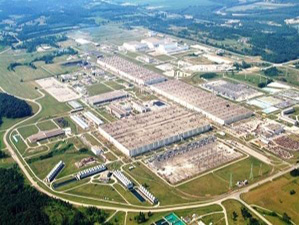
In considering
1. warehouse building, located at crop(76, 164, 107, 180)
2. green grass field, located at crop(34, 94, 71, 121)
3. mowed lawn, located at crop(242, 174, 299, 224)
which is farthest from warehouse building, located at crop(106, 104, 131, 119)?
mowed lawn, located at crop(242, 174, 299, 224)

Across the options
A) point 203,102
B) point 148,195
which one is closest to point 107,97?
point 203,102

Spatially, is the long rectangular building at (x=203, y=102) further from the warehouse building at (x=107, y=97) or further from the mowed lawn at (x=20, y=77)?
the mowed lawn at (x=20, y=77)

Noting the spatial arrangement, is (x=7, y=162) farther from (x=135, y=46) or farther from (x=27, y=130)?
(x=135, y=46)

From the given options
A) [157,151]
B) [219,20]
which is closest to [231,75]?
[157,151]

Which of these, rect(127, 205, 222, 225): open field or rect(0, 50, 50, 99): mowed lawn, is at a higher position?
rect(127, 205, 222, 225): open field

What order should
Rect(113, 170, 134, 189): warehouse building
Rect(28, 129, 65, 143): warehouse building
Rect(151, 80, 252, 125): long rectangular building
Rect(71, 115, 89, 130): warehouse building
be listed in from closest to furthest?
Rect(113, 170, 134, 189): warehouse building < Rect(28, 129, 65, 143): warehouse building < Rect(71, 115, 89, 130): warehouse building < Rect(151, 80, 252, 125): long rectangular building

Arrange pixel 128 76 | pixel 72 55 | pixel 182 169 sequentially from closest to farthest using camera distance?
pixel 182 169
pixel 128 76
pixel 72 55

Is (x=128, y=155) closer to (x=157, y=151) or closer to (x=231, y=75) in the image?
(x=157, y=151)

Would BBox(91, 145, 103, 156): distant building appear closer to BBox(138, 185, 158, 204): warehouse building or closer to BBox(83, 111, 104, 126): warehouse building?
BBox(83, 111, 104, 126): warehouse building
